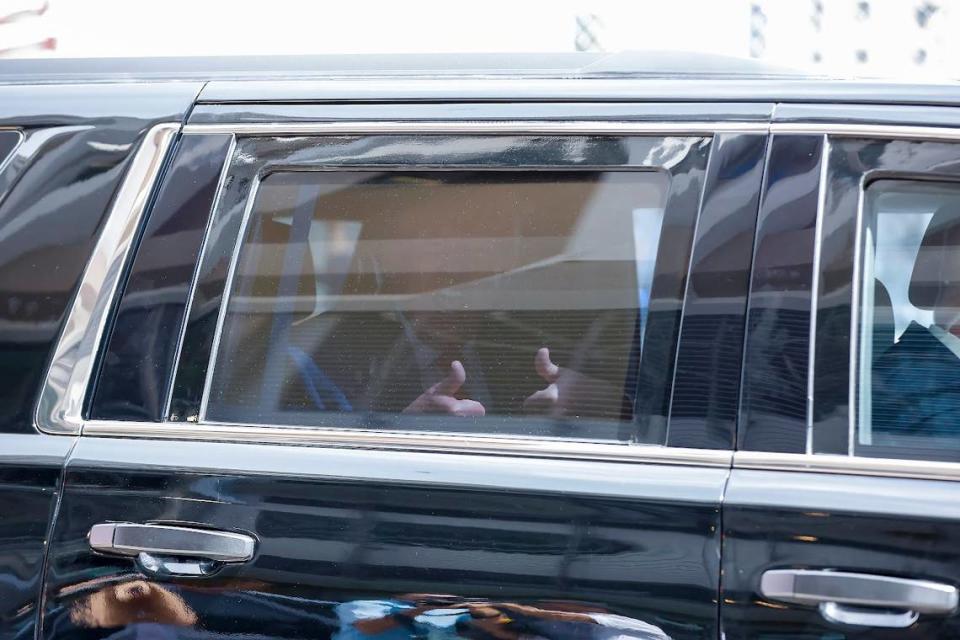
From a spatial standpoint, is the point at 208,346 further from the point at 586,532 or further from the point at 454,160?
the point at 586,532

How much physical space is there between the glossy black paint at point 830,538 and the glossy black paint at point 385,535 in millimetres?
41

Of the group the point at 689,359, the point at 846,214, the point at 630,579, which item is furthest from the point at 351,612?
the point at 846,214

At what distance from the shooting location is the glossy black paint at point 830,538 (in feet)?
4.57

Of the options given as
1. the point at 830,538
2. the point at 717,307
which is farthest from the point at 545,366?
the point at 830,538

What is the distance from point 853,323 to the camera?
5.09 feet

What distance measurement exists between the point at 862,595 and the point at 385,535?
70cm

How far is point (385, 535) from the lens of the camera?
5.14 feet

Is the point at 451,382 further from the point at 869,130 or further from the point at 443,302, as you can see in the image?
the point at 869,130

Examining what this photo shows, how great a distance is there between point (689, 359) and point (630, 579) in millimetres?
348

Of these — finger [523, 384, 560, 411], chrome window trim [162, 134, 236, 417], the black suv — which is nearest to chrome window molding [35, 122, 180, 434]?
the black suv

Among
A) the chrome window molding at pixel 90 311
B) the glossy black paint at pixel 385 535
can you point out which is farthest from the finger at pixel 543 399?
the chrome window molding at pixel 90 311

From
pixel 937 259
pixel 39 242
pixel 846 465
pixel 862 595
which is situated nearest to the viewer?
pixel 862 595

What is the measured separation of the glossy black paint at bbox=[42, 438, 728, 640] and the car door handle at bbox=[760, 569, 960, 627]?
0.33 feet

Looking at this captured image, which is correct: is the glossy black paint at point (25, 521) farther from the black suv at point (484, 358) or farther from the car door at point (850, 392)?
the car door at point (850, 392)
